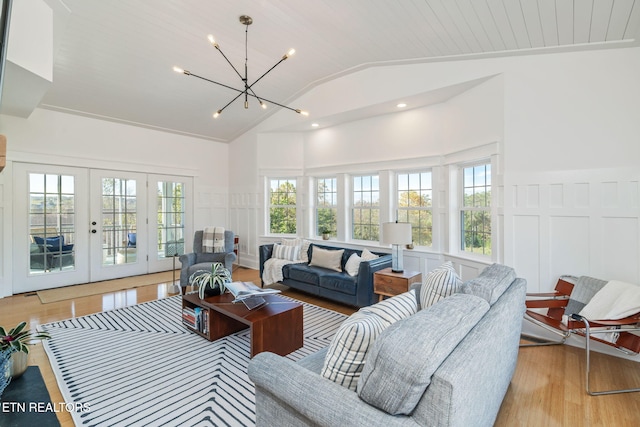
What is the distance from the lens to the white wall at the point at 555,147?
2766 millimetres

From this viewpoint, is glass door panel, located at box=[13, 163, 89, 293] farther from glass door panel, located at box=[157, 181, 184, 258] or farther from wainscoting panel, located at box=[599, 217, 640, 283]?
wainscoting panel, located at box=[599, 217, 640, 283]

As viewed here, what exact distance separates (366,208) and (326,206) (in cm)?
86

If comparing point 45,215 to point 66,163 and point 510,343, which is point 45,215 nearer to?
point 66,163

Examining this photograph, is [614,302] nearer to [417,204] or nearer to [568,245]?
[568,245]

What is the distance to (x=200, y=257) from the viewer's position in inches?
201

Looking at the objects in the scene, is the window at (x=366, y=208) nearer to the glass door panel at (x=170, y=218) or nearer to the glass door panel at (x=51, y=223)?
the glass door panel at (x=170, y=218)

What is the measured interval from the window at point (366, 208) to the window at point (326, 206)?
0.39 m

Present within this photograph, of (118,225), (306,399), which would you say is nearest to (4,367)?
(306,399)

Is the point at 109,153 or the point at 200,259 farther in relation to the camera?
the point at 109,153

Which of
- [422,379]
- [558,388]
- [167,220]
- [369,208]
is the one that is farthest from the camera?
[167,220]

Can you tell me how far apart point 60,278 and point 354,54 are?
18.9ft

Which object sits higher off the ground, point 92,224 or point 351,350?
point 92,224

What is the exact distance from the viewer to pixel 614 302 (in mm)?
2525

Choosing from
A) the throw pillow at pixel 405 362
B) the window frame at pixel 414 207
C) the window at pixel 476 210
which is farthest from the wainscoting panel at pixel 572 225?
the throw pillow at pixel 405 362
